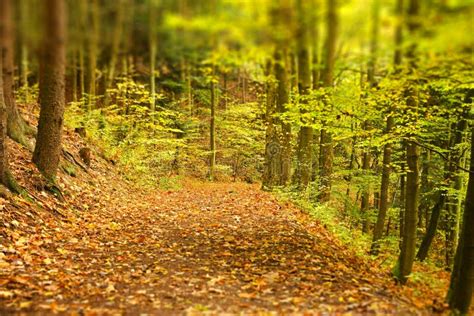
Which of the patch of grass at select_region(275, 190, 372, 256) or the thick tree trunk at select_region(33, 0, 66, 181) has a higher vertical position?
the thick tree trunk at select_region(33, 0, 66, 181)

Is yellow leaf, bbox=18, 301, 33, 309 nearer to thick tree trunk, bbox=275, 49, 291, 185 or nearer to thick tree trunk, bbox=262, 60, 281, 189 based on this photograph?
thick tree trunk, bbox=275, 49, 291, 185

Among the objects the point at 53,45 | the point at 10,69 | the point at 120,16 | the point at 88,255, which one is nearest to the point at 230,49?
the point at 120,16

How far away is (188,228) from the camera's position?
9930 mm

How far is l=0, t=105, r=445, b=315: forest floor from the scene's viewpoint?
530 centimetres

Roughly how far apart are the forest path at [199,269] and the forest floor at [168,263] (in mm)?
20

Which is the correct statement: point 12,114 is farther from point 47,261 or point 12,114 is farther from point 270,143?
point 270,143

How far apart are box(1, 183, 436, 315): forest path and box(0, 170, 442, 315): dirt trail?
0.05ft

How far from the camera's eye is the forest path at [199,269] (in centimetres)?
533

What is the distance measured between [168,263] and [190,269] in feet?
1.58

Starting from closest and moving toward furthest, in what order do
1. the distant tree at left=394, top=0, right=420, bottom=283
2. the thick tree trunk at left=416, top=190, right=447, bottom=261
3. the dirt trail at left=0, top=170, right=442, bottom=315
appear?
the dirt trail at left=0, top=170, right=442, bottom=315 < the distant tree at left=394, top=0, right=420, bottom=283 < the thick tree trunk at left=416, top=190, right=447, bottom=261

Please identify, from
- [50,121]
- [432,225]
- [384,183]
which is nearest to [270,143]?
[384,183]

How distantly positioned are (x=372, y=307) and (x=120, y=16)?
480 cm

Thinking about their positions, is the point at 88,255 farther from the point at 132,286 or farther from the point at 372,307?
the point at 372,307

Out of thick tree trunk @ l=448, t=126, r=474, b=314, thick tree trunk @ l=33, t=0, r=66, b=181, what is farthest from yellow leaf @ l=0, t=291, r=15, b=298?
thick tree trunk @ l=448, t=126, r=474, b=314
